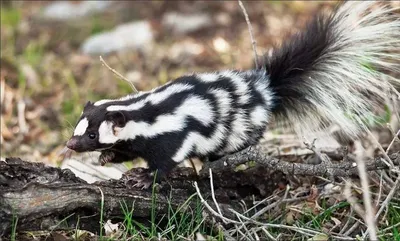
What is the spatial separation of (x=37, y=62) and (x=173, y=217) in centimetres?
471

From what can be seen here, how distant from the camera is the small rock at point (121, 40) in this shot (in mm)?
8352

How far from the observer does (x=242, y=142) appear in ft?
12.8

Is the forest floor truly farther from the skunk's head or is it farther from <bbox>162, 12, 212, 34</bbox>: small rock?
the skunk's head

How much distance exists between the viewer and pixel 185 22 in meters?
8.88

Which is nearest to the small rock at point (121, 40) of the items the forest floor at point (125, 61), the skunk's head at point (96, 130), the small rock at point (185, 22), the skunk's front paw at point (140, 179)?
the forest floor at point (125, 61)

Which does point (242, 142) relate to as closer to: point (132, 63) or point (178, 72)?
point (178, 72)

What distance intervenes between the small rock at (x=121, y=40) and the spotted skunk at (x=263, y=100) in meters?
4.42

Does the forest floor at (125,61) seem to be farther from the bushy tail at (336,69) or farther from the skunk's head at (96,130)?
the skunk's head at (96,130)

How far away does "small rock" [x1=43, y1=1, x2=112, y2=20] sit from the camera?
938 centimetres

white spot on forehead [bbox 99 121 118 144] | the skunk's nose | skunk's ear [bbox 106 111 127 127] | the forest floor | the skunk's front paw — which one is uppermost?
skunk's ear [bbox 106 111 127 127]

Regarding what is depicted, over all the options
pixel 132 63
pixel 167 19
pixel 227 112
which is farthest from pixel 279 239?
pixel 167 19

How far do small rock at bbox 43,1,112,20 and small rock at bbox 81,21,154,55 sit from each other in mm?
785

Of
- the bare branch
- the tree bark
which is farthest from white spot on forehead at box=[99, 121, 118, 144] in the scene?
the bare branch

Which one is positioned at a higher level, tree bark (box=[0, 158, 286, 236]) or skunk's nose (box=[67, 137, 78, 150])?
skunk's nose (box=[67, 137, 78, 150])
